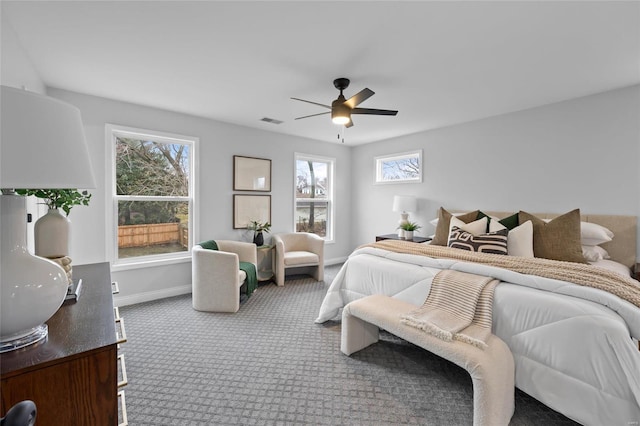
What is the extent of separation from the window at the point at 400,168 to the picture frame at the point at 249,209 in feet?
7.39

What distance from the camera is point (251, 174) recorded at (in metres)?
4.65

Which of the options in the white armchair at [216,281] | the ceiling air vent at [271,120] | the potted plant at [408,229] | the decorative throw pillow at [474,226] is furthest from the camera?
the potted plant at [408,229]

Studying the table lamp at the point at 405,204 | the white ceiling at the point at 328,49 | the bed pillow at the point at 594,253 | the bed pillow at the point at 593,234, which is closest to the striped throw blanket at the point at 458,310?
the bed pillow at the point at 594,253

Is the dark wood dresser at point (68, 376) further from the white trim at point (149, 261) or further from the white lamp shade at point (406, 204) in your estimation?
the white lamp shade at point (406, 204)

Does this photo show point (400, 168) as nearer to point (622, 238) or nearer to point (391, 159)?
point (391, 159)

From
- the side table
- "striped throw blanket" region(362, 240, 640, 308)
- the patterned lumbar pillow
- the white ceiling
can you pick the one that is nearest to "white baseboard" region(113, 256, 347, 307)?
the side table

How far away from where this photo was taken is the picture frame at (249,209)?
4488 millimetres

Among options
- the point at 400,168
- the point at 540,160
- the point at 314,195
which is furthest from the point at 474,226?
the point at 314,195

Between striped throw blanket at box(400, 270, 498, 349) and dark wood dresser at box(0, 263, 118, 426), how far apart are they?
172 centimetres

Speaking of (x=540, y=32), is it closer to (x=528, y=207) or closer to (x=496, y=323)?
(x=496, y=323)

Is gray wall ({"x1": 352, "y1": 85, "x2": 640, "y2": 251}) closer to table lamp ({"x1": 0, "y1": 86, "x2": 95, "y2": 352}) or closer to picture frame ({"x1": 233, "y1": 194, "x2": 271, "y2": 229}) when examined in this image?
picture frame ({"x1": 233, "y1": 194, "x2": 271, "y2": 229})


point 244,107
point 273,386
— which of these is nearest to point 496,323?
point 273,386

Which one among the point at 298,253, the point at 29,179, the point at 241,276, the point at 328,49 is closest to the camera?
the point at 29,179

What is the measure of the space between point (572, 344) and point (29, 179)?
252 centimetres
